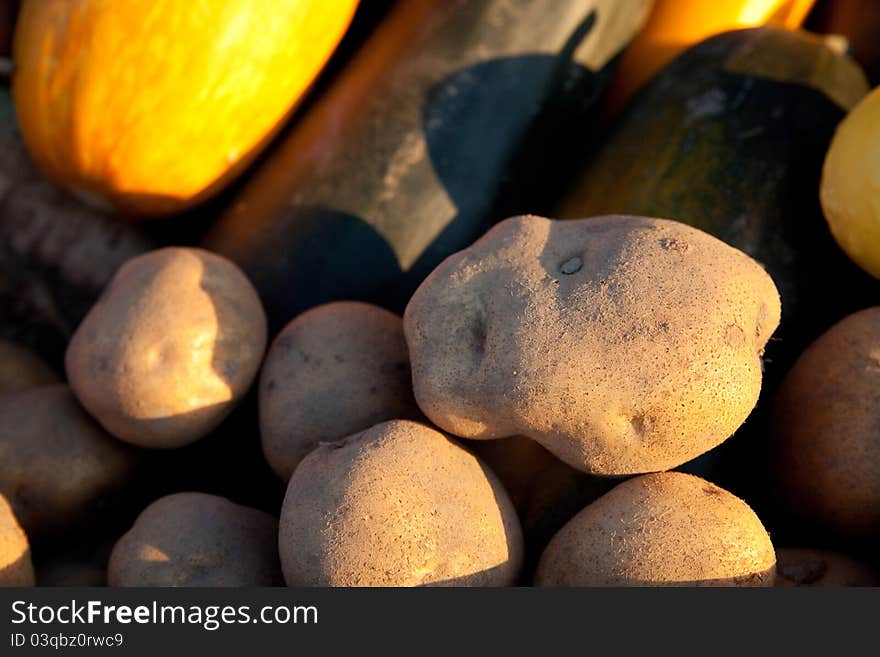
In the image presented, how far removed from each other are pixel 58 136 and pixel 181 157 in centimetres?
17

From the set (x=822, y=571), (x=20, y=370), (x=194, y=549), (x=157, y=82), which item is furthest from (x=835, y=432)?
(x=20, y=370)

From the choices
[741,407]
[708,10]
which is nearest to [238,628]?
[741,407]

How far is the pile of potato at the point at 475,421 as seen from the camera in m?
0.77

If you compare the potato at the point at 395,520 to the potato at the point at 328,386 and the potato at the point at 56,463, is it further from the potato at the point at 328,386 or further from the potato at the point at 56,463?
the potato at the point at 56,463

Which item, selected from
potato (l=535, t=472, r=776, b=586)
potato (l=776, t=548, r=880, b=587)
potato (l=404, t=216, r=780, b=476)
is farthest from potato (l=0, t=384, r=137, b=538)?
potato (l=776, t=548, r=880, b=587)

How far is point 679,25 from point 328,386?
2.85ft

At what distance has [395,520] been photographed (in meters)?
0.78

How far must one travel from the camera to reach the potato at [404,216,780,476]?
766 mm

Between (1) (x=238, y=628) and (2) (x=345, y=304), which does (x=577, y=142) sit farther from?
(1) (x=238, y=628)

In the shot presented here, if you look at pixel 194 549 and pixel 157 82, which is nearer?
pixel 194 549

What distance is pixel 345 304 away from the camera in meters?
1.06

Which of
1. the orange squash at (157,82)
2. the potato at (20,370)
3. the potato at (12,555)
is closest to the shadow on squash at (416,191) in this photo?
the orange squash at (157,82)

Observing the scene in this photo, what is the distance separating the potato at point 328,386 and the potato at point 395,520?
0.34ft

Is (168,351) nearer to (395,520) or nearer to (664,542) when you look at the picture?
(395,520)
